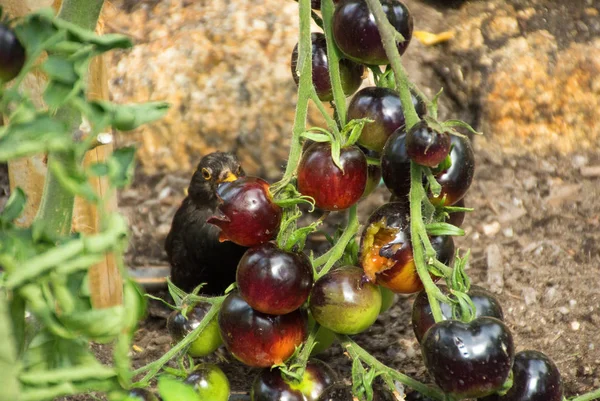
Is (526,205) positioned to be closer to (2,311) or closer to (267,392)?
(267,392)

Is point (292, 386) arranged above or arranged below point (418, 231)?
below

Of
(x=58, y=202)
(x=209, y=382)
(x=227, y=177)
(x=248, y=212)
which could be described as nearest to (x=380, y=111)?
(x=248, y=212)

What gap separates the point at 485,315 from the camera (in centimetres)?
91

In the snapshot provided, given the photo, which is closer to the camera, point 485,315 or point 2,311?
point 2,311

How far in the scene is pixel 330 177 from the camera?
3.28ft

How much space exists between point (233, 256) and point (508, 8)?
120 cm

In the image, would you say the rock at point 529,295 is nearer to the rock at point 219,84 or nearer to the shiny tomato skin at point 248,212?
the rock at point 219,84

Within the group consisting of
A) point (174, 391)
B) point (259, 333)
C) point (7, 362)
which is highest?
point (7, 362)

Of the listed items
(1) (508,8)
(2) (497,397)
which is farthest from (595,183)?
(2) (497,397)

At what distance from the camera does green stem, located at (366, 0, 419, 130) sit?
38.3 inches

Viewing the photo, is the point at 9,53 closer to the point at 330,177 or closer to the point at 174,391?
the point at 174,391

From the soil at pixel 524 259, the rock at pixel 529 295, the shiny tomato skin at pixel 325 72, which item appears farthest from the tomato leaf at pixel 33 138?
the rock at pixel 529 295

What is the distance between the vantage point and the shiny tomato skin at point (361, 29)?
104cm

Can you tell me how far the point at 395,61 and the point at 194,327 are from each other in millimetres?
510
